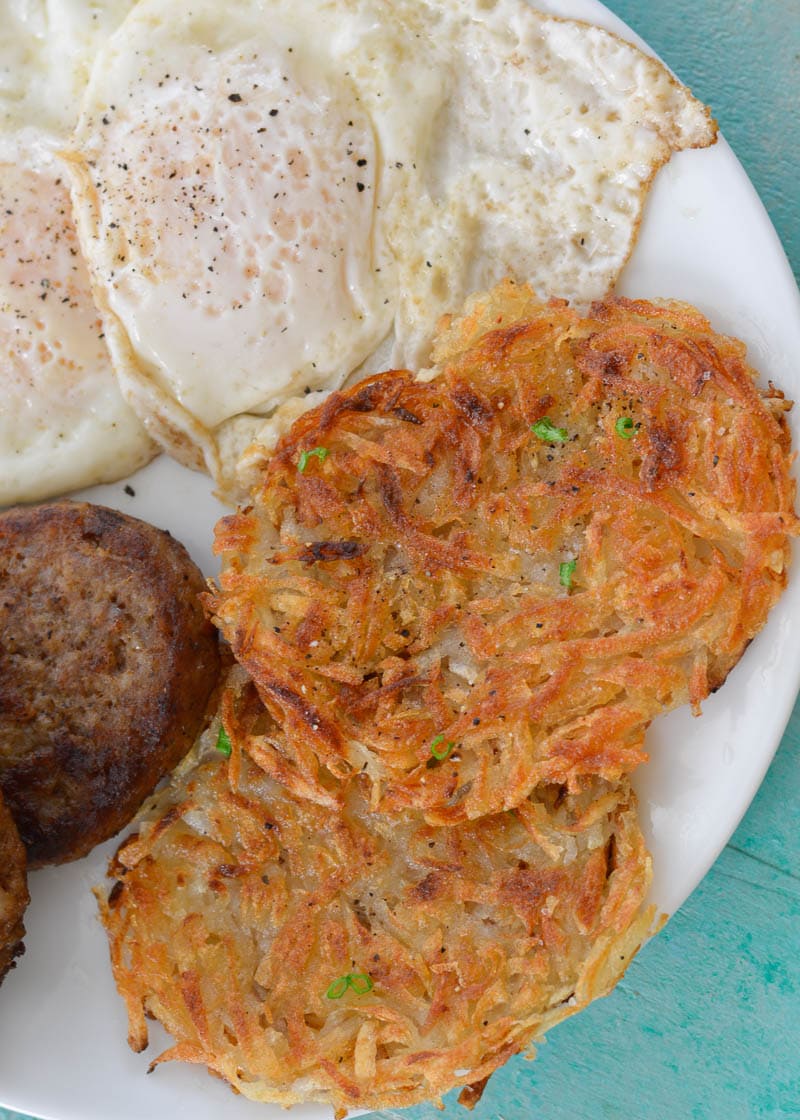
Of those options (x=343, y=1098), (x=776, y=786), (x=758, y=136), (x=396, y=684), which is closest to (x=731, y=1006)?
(x=776, y=786)

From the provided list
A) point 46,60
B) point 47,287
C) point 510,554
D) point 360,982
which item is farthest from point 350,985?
point 46,60

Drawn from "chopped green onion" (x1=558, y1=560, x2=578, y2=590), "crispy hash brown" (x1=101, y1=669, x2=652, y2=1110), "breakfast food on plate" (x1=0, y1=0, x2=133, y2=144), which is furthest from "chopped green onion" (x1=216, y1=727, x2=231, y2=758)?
"breakfast food on plate" (x1=0, y1=0, x2=133, y2=144)

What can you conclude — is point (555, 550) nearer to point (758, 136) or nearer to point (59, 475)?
point (59, 475)

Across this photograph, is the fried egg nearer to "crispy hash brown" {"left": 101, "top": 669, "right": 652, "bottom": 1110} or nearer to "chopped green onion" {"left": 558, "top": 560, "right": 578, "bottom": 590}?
"crispy hash brown" {"left": 101, "top": 669, "right": 652, "bottom": 1110}

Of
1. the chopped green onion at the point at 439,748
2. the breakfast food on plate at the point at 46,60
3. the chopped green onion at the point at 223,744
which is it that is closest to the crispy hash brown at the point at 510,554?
the chopped green onion at the point at 439,748

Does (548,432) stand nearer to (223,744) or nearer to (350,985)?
(223,744)

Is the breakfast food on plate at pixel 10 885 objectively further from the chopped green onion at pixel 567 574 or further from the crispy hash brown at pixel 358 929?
the chopped green onion at pixel 567 574
